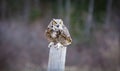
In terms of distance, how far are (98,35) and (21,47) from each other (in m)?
2.05

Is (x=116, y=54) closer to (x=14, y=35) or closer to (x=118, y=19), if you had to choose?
(x=118, y=19)

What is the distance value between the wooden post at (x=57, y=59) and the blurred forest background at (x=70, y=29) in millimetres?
8044

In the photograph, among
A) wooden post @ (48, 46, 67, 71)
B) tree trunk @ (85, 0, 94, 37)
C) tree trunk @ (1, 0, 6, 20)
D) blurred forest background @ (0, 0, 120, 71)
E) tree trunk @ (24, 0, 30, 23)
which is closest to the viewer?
wooden post @ (48, 46, 67, 71)

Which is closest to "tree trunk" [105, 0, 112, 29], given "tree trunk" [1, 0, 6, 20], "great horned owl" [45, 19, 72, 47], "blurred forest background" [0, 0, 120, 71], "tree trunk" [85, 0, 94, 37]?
"blurred forest background" [0, 0, 120, 71]

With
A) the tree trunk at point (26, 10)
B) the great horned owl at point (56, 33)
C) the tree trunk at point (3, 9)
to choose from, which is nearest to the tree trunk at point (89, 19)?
the tree trunk at point (26, 10)

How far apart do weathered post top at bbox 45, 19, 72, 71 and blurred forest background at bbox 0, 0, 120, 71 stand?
314 inches

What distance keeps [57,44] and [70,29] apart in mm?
9251

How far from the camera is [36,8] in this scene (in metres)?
11.3

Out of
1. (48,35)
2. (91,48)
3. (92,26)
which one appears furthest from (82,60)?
(48,35)

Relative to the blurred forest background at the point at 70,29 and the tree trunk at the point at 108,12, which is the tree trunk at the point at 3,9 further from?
the tree trunk at the point at 108,12

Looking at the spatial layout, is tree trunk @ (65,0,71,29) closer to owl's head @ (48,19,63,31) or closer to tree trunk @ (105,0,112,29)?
tree trunk @ (105,0,112,29)

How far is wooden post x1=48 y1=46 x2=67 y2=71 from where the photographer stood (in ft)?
4.41

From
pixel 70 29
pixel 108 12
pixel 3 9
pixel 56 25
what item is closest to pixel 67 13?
pixel 70 29

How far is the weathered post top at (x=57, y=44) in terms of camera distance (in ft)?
4.43
